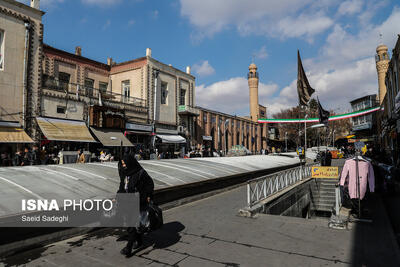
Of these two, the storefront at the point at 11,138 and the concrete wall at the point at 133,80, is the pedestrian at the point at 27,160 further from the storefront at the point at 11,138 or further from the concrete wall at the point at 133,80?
the concrete wall at the point at 133,80

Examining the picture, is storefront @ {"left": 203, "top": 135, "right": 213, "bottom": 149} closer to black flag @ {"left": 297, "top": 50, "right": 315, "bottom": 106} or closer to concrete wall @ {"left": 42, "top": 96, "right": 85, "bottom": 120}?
concrete wall @ {"left": 42, "top": 96, "right": 85, "bottom": 120}

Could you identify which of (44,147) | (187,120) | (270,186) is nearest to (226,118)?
(187,120)

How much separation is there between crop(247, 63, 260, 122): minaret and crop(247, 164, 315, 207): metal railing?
4314 centimetres

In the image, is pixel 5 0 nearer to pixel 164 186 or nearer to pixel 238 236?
pixel 164 186

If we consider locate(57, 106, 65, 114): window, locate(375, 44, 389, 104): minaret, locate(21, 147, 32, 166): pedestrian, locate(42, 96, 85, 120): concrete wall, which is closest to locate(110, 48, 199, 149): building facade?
locate(42, 96, 85, 120): concrete wall

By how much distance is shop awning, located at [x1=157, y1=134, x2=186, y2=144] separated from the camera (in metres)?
27.2

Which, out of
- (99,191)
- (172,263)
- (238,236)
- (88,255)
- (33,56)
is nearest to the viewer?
(172,263)

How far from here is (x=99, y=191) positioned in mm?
6453

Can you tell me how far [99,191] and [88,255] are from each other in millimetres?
2348

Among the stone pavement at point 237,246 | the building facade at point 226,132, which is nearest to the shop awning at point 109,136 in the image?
the building facade at point 226,132

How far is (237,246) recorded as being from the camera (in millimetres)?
4598

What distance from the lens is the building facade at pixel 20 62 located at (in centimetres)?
1659

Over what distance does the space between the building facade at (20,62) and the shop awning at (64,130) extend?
73 centimetres

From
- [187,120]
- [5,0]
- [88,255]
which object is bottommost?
[88,255]
